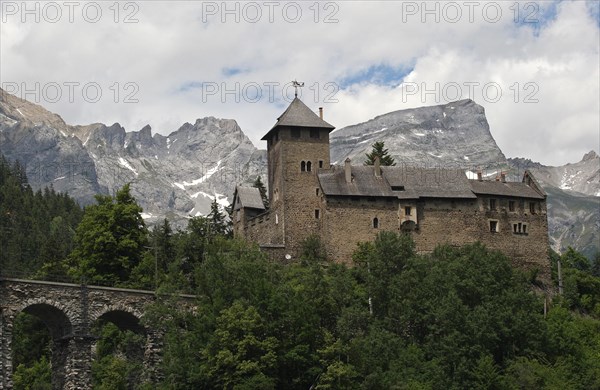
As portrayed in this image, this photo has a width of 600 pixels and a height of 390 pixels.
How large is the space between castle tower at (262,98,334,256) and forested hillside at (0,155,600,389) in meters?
2.43

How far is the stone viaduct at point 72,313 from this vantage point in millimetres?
56531

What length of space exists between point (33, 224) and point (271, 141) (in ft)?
192

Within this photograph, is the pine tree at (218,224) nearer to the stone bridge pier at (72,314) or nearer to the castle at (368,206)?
the castle at (368,206)

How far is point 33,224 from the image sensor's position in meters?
135

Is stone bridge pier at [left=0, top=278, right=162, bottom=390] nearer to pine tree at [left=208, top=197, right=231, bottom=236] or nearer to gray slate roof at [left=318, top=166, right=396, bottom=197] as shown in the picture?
gray slate roof at [left=318, top=166, right=396, bottom=197]

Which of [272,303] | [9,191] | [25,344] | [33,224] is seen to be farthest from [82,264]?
[9,191]

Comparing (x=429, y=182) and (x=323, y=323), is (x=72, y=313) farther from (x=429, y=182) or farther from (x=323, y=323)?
(x=429, y=182)

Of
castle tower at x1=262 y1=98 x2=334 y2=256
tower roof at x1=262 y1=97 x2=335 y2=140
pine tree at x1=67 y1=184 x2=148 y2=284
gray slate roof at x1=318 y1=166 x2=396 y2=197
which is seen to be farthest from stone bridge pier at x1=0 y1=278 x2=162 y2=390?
tower roof at x1=262 y1=97 x2=335 y2=140

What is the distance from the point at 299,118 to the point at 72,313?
32918 mm

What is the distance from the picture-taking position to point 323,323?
195 feet

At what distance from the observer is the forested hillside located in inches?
2190

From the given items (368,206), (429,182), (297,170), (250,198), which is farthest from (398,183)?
(250,198)

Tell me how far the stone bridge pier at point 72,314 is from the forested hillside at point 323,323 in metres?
1.50

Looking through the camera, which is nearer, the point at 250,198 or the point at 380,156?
the point at 250,198
